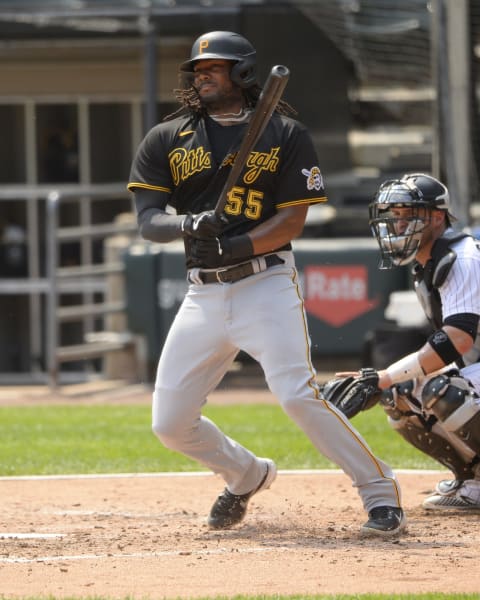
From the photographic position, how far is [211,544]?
5168mm

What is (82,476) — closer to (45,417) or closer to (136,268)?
(45,417)

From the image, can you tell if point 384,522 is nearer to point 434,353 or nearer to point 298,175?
point 434,353

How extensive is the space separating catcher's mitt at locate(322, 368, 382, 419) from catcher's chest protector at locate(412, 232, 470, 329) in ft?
1.35

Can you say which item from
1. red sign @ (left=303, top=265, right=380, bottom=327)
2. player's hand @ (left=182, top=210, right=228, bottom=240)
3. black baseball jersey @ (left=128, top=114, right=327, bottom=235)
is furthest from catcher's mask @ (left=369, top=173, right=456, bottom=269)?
red sign @ (left=303, top=265, right=380, bottom=327)

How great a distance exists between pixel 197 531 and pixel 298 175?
157cm

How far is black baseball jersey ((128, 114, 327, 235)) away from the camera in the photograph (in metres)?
5.17

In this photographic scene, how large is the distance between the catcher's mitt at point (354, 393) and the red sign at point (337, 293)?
7.18m

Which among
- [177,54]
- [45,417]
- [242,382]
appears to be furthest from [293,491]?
[177,54]

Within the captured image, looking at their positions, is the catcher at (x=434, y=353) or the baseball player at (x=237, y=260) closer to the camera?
the baseball player at (x=237, y=260)

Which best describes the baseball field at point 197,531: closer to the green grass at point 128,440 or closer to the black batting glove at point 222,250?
the green grass at point 128,440

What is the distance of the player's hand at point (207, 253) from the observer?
197 inches

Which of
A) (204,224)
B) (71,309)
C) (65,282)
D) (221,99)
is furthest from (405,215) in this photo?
(65,282)

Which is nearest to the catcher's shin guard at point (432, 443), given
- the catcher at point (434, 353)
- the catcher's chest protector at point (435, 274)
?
the catcher at point (434, 353)

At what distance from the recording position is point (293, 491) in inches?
258
